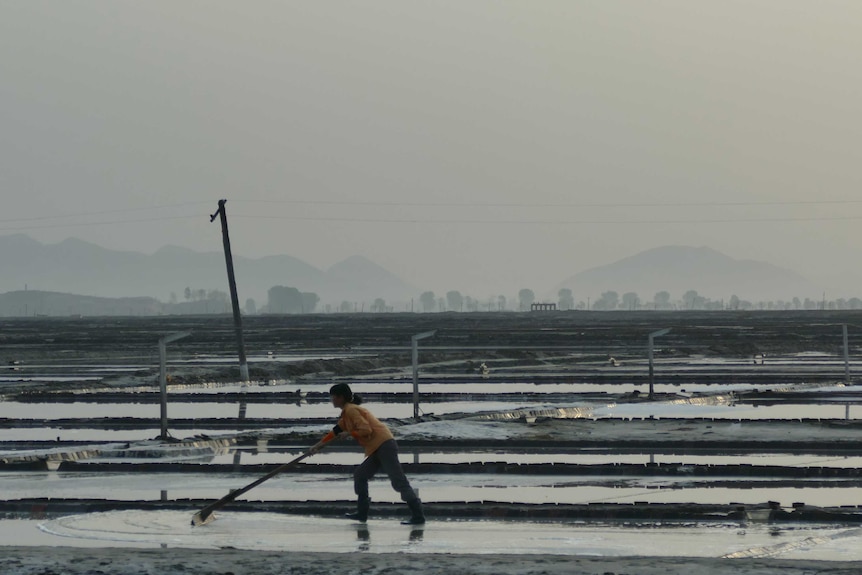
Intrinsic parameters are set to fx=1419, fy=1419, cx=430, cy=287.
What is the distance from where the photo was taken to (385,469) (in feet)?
40.4

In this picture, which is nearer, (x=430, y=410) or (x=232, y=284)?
(x=430, y=410)

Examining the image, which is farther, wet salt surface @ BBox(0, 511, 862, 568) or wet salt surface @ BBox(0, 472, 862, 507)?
wet salt surface @ BBox(0, 472, 862, 507)

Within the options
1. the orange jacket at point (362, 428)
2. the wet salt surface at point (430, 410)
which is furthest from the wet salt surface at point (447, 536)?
the wet salt surface at point (430, 410)

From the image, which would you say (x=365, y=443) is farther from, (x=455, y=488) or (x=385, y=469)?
(x=455, y=488)

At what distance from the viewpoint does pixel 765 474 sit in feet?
51.8

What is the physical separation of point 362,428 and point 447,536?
4.37 feet

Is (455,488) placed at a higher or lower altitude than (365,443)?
lower

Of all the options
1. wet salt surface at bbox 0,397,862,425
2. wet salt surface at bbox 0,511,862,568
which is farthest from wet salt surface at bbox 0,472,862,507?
wet salt surface at bbox 0,397,862,425

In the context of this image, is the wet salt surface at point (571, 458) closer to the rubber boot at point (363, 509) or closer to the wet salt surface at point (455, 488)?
the wet salt surface at point (455, 488)

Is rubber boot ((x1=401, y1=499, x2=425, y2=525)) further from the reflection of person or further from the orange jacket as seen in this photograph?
the orange jacket

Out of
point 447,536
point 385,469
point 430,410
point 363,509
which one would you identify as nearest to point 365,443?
point 385,469

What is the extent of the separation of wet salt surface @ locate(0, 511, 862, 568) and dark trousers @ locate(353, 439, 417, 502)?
0.31 metres

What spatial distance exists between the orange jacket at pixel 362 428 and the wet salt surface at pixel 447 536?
27.9 inches

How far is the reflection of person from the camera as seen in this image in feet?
40.2
